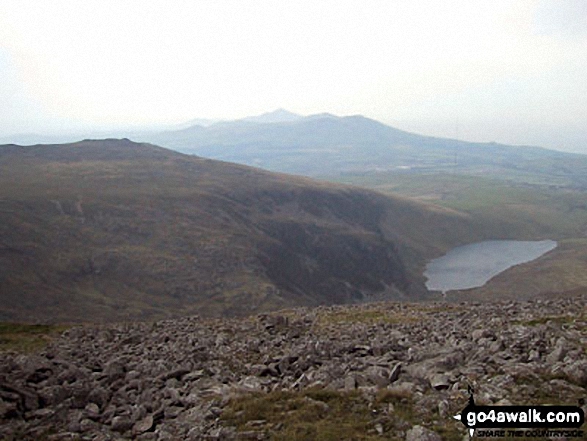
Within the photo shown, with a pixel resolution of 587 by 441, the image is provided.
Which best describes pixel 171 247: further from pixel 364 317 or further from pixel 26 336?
pixel 364 317

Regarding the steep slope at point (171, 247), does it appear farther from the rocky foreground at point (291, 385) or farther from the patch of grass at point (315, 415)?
the patch of grass at point (315, 415)

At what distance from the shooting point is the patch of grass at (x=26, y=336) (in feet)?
114

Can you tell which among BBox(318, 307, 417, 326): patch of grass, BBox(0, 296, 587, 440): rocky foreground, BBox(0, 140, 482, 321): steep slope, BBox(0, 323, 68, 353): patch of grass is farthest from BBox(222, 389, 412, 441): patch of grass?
BBox(0, 140, 482, 321): steep slope

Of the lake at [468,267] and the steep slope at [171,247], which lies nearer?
the steep slope at [171,247]

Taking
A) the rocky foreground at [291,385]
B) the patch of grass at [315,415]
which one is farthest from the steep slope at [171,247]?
the patch of grass at [315,415]

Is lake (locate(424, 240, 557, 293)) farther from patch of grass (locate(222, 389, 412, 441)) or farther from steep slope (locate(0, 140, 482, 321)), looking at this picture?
patch of grass (locate(222, 389, 412, 441))

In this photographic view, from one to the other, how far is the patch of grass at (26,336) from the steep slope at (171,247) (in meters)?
28.8

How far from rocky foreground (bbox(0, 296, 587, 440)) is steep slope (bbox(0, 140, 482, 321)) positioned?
54588 millimetres

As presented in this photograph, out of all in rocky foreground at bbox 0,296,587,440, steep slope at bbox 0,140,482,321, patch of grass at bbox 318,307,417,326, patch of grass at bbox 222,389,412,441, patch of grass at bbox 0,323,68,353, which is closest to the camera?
patch of grass at bbox 222,389,412,441

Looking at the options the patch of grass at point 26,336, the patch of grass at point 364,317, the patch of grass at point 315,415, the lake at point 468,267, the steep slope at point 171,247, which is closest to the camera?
the patch of grass at point 315,415

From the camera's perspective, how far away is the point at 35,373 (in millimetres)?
22703

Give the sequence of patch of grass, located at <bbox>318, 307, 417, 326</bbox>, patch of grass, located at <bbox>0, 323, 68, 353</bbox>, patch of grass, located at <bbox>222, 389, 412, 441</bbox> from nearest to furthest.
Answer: patch of grass, located at <bbox>222, 389, 412, 441</bbox> → patch of grass, located at <bbox>0, 323, 68, 353</bbox> → patch of grass, located at <bbox>318, 307, 417, 326</bbox>

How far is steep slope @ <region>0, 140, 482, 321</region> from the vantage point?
88.2 meters

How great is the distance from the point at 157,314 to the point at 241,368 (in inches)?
2479
